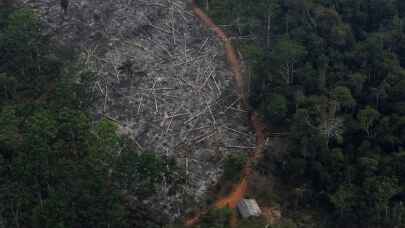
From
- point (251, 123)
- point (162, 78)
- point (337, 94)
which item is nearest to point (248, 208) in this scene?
point (251, 123)

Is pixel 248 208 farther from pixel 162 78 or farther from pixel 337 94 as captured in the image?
pixel 162 78

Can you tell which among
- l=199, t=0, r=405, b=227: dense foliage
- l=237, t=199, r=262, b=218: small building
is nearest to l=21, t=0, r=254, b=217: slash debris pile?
l=237, t=199, r=262, b=218: small building

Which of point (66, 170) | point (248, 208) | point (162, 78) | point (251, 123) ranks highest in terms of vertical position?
point (162, 78)

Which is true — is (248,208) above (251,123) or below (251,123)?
below

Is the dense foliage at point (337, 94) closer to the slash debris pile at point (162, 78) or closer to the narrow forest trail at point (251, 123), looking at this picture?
the narrow forest trail at point (251, 123)

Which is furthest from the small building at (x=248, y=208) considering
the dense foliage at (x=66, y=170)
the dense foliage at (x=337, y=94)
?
the dense foliage at (x=66, y=170)
